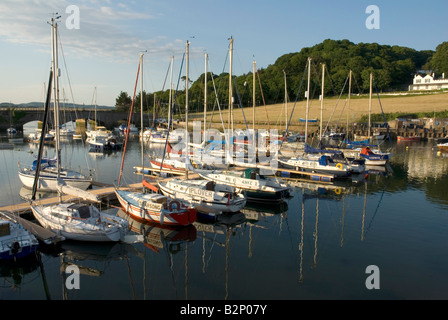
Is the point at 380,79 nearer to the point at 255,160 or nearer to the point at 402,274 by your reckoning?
the point at 255,160

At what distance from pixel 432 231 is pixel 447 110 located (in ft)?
300

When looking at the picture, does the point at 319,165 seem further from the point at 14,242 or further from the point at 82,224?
the point at 14,242

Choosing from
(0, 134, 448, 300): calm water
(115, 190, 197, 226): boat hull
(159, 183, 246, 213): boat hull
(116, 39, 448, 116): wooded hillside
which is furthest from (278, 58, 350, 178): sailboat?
(116, 39, 448, 116): wooded hillside

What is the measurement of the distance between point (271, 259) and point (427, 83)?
501ft

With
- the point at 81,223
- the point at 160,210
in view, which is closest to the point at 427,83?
the point at 160,210

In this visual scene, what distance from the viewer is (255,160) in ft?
148

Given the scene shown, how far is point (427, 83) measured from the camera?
480 feet

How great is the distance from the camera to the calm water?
53.2 feet

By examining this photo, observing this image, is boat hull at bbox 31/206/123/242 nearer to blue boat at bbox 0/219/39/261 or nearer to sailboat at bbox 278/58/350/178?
blue boat at bbox 0/219/39/261

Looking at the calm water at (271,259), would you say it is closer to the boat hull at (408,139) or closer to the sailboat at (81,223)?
the sailboat at (81,223)
